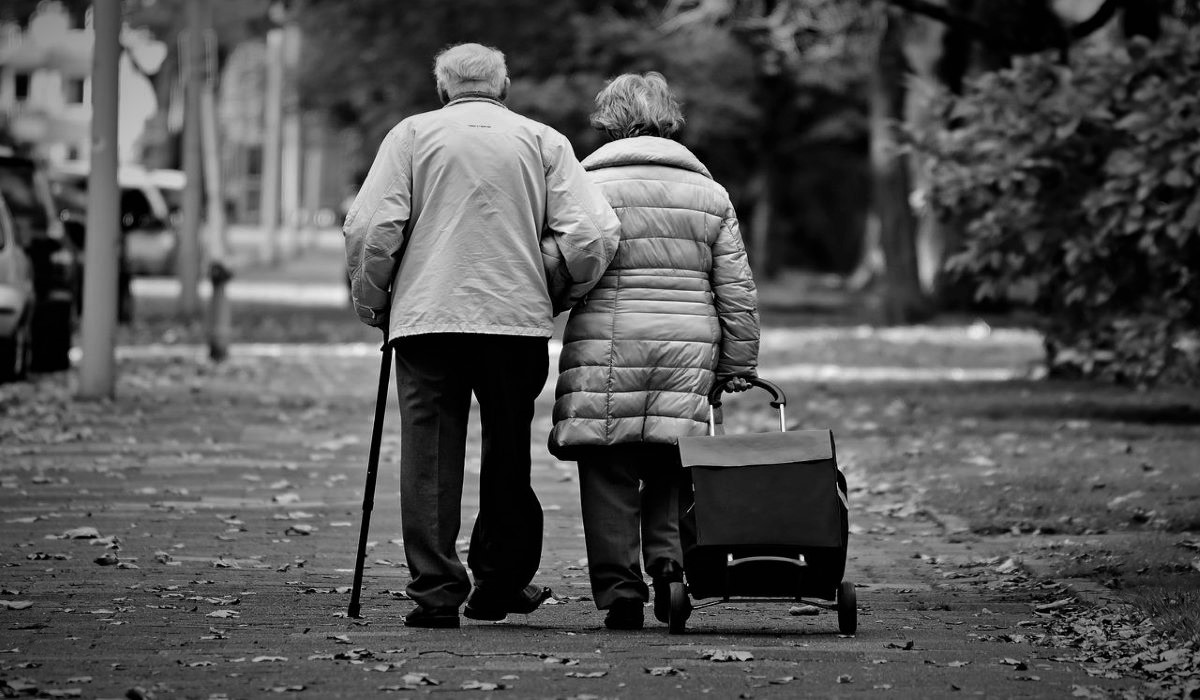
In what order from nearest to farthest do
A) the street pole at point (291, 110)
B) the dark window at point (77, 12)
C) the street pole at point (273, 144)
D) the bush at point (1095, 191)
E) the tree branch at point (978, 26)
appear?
the bush at point (1095, 191)
the tree branch at point (978, 26)
the dark window at point (77, 12)
the street pole at point (291, 110)
the street pole at point (273, 144)

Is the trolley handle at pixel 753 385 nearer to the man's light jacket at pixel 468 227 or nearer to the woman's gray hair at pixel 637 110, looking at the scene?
the man's light jacket at pixel 468 227

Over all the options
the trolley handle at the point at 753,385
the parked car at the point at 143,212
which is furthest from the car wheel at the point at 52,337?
the trolley handle at the point at 753,385

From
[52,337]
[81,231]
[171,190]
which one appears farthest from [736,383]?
[171,190]

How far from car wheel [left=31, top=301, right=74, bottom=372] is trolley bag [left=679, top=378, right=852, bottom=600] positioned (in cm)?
1206

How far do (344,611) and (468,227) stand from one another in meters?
1.42

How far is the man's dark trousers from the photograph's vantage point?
6.40 m

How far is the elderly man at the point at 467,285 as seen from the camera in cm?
631

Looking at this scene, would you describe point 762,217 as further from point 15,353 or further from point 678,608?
point 678,608

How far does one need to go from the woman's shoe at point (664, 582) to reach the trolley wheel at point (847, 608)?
53 cm

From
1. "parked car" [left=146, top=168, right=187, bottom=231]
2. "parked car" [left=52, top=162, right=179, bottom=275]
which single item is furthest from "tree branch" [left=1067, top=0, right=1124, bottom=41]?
"parked car" [left=146, top=168, right=187, bottom=231]

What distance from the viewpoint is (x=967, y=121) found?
49.1 feet

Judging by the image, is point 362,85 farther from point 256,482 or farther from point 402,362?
point 402,362

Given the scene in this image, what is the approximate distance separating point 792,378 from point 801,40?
553 cm

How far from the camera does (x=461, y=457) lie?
257 inches
